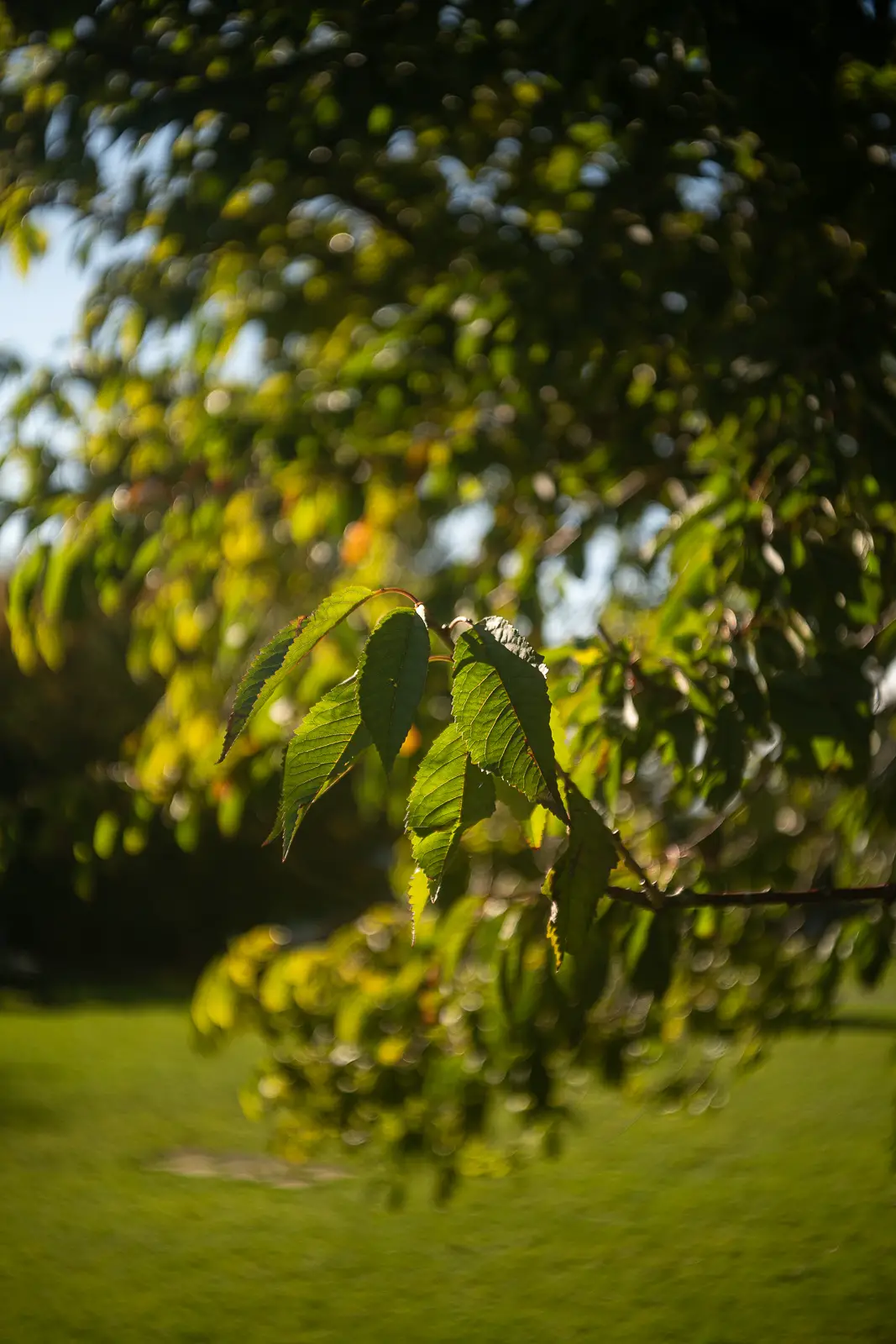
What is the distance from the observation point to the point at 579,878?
4.25ft

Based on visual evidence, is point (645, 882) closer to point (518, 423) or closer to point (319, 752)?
point (319, 752)

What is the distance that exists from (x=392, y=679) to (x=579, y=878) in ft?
1.26

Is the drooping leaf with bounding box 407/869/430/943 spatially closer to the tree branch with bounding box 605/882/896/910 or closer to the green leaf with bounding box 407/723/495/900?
the green leaf with bounding box 407/723/495/900

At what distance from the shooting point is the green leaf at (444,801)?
44.8 inches

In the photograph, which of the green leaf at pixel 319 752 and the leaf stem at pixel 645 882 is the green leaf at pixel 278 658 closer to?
the green leaf at pixel 319 752

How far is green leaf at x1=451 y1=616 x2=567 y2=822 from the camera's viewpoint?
1038 millimetres

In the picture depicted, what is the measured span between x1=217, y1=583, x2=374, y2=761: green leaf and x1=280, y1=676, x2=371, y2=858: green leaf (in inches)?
1.7

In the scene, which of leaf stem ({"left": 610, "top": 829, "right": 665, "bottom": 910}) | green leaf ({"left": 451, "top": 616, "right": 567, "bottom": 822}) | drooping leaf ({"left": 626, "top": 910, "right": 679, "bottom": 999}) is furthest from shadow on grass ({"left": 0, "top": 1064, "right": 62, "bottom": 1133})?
green leaf ({"left": 451, "top": 616, "right": 567, "bottom": 822})

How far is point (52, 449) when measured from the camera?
323cm

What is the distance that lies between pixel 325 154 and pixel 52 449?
3.38 ft

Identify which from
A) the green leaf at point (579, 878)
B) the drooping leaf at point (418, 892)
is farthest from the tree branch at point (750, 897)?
the drooping leaf at point (418, 892)

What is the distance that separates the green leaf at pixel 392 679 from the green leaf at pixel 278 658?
0.15ft

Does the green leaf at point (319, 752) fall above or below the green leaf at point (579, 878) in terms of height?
above

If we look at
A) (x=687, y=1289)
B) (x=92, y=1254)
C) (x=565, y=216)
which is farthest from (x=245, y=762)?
(x=92, y=1254)
